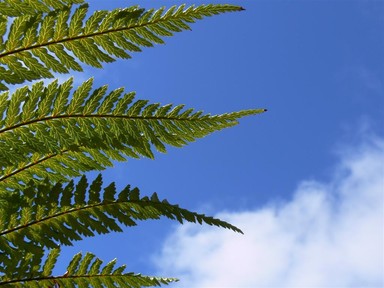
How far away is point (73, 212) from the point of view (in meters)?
2.29

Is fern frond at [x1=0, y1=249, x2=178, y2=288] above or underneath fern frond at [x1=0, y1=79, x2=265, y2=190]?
underneath

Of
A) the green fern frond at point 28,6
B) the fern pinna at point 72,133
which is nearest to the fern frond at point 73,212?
the fern pinna at point 72,133

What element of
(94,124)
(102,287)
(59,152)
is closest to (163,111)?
(94,124)

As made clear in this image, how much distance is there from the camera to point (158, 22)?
258 centimetres

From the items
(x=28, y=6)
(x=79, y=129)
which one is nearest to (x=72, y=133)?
(x=79, y=129)

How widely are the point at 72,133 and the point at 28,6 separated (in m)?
0.65

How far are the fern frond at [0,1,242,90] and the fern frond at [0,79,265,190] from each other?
15cm

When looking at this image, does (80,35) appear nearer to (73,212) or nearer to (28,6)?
(28,6)

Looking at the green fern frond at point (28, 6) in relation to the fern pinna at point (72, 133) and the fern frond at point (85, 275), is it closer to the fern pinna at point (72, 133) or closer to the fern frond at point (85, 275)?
the fern pinna at point (72, 133)

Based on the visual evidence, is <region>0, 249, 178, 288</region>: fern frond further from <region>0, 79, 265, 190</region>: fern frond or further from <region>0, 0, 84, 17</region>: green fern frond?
<region>0, 0, 84, 17</region>: green fern frond

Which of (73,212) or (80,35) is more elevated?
(80,35)

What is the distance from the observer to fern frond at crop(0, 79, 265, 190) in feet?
7.56

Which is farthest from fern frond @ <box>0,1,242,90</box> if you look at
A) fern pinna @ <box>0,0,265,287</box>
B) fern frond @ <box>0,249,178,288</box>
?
fern frond @ <box>0,249,178,288</box>

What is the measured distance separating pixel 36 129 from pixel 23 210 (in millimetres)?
375
